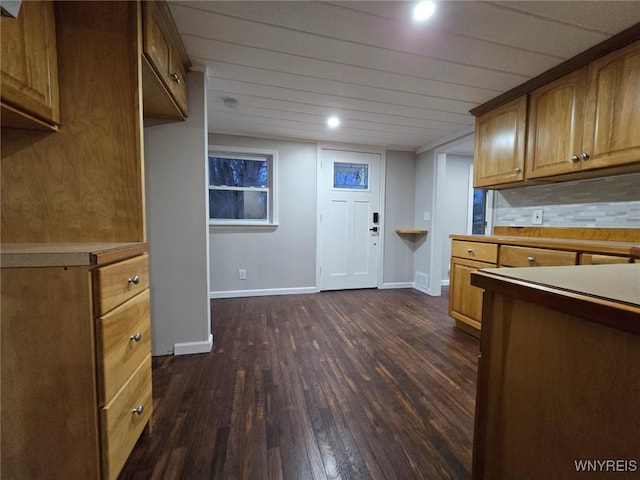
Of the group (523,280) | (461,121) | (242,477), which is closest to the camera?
(523,280)

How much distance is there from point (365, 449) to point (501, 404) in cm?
70

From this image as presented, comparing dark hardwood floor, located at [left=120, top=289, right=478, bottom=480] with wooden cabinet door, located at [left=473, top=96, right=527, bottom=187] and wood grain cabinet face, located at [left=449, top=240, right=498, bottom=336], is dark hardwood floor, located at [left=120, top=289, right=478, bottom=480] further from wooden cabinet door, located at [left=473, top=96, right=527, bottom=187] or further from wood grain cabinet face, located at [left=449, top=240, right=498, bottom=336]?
wooden cabinet door, located at [left=473, top=96, right=527, bottom=187]

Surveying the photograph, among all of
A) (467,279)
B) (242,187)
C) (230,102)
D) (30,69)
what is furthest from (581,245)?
(242,187)

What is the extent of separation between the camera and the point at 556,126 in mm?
1869

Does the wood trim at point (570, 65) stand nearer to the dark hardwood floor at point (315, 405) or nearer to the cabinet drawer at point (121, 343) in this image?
the dark hardwood floor at point (315, 405)

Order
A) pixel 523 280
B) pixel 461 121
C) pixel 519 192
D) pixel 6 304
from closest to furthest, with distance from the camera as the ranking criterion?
pixel 523 280, pixel 6 304, pixel 519 192, pixel 461 121

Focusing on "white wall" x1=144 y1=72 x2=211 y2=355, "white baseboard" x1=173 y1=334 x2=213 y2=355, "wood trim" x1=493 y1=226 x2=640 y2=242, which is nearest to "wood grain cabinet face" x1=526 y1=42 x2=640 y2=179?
"wood trim" x1=493 y1=226 x2=640 y2=242

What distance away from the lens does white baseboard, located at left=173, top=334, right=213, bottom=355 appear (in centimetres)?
195

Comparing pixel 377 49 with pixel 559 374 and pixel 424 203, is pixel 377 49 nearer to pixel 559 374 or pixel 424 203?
pixel 559 374

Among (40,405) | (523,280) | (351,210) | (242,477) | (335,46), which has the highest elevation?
(335,46)

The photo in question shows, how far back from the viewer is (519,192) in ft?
8.12

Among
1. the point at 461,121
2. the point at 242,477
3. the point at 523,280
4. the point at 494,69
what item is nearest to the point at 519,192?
the point at 461,121

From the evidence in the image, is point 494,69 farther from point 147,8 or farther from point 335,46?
point 147,8

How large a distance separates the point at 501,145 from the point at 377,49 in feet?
4.55
